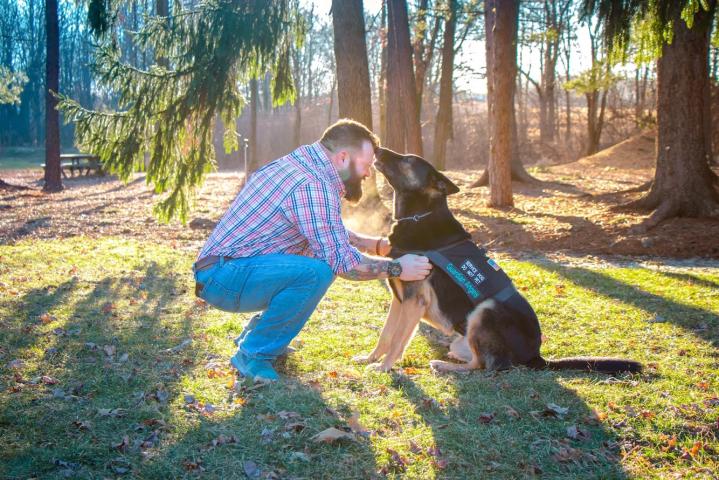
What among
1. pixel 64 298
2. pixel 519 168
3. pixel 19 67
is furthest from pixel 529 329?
pixel 19 67

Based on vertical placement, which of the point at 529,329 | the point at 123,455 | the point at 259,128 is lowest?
the point at 123,455

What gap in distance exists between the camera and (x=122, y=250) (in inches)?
390

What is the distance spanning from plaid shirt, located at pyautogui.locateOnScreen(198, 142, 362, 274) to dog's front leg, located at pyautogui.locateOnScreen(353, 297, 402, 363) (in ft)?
2.46

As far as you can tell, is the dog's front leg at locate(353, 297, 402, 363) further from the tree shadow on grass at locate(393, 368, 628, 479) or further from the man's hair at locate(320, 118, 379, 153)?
the man's hair at locate(320, 118, 379, 153)

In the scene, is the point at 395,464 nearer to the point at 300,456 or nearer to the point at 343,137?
the point at 300,456

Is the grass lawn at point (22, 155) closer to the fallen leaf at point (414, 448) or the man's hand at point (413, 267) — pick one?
the man's hand at point (413, 267)

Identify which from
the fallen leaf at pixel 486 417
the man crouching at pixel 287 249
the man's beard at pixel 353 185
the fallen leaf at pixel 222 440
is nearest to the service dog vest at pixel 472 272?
the man crouching at pixel 287 249

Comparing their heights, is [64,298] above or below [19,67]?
below

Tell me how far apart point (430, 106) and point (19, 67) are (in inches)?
1292

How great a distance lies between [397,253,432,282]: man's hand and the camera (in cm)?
426

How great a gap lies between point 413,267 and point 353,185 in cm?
71

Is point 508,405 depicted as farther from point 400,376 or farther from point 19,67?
point 19,67

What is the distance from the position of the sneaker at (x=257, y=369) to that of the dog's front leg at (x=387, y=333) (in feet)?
2.77

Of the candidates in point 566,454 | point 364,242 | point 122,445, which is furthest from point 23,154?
point 566,454
